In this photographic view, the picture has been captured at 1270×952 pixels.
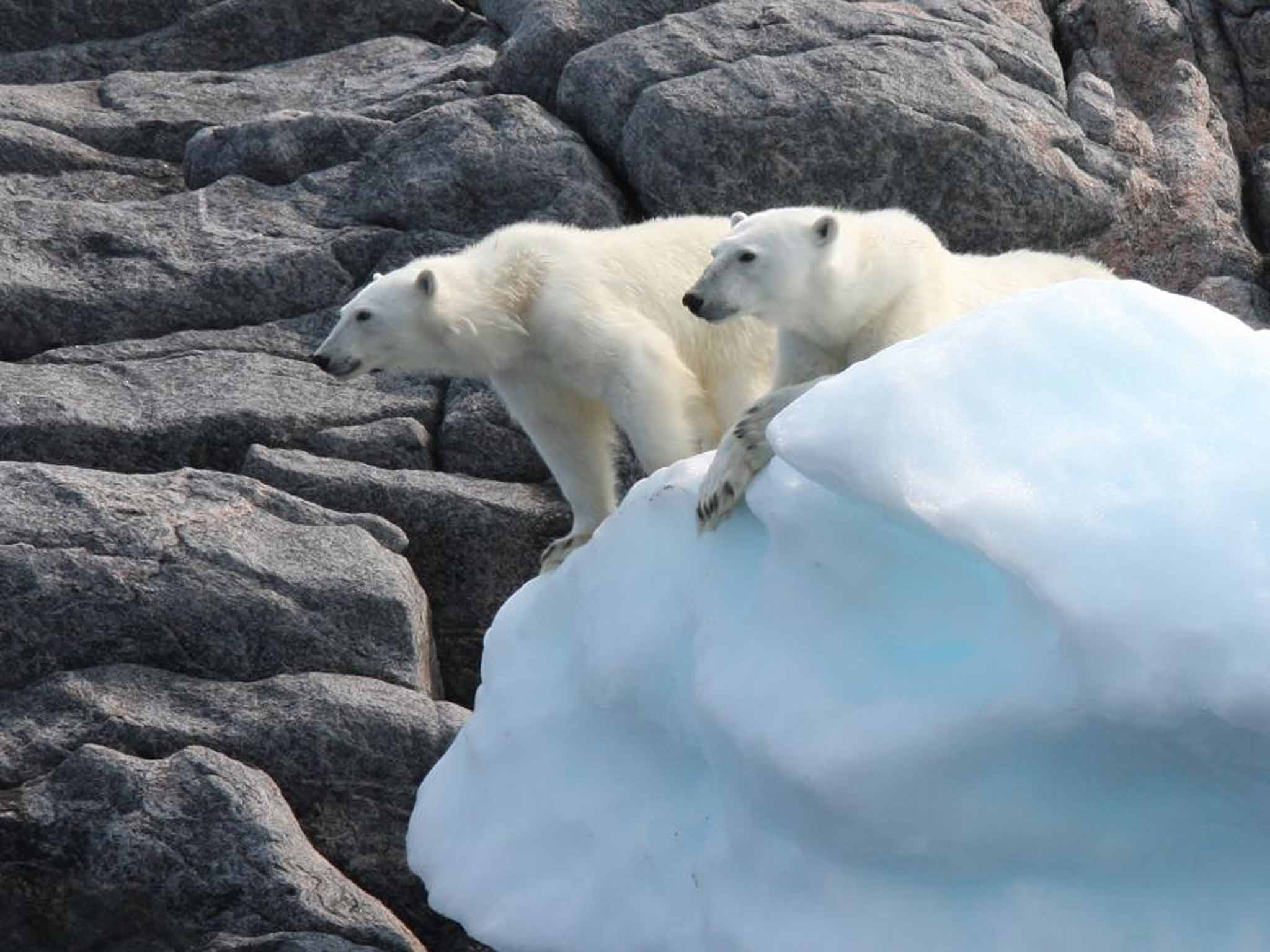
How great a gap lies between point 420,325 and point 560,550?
1209 mm

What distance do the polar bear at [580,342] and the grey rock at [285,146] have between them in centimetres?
287

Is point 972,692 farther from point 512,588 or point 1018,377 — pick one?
point 512,588

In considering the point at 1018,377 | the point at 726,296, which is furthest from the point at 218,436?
the point at 1018,377

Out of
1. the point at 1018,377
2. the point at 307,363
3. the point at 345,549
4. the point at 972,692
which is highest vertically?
the point at 1018,377

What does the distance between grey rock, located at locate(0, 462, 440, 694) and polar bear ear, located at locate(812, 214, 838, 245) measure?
1834 mm

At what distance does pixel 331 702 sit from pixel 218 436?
8.01 ft

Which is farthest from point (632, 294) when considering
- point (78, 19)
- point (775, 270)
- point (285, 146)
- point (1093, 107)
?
point (78, 19)

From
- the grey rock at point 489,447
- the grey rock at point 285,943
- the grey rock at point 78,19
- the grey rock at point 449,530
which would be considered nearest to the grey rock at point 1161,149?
the grey rock at point 489,447

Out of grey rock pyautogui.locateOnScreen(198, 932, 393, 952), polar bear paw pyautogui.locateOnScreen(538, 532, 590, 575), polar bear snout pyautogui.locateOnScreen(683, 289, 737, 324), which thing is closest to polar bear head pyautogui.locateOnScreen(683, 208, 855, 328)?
polar bear snout pyautogui.locateOnScreen(683, 289, 737, 324)

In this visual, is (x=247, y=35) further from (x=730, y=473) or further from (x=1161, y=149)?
(x=730, y=473)

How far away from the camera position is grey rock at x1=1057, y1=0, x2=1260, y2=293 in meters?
10.2

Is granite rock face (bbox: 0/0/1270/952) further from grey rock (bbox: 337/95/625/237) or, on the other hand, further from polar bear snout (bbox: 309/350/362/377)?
polar bear snout (bbox: 309/350/362/377)

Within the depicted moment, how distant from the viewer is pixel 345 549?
287 inches

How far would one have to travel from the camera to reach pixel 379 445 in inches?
346
